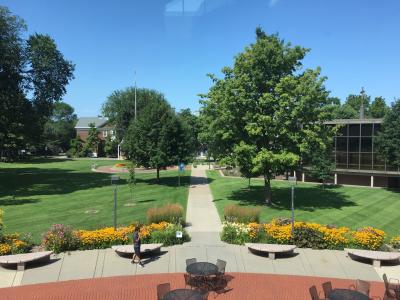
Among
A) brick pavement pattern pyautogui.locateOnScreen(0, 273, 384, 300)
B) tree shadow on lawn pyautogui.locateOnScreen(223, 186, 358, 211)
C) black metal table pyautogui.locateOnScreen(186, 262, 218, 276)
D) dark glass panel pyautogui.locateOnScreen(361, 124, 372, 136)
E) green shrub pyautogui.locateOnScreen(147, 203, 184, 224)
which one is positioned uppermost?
dark glass panel pyautogui.locateOnScreen(361, 124, 372, 136)

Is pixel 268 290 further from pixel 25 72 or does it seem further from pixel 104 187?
pixel 25 72

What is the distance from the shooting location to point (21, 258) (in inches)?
589

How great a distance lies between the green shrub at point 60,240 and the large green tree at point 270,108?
13.5m

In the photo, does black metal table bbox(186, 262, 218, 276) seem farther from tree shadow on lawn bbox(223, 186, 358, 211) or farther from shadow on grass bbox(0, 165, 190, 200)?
shadow on grass bbox(0, 165, 190, 200)

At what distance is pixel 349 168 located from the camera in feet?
145

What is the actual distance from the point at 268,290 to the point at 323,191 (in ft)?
87.2

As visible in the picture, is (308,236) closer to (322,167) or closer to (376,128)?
(322,167)

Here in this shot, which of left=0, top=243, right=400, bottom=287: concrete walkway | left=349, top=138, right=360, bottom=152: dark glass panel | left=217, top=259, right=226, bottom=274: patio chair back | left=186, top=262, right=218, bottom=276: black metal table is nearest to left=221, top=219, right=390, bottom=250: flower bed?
left=0, top=243, right=400, bottom=287: concrete walkway

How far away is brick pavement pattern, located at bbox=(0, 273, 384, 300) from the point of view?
12703 millimetres

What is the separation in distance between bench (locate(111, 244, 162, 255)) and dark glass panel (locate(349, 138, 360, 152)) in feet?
108

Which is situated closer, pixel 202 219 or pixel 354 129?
pixel 202 219

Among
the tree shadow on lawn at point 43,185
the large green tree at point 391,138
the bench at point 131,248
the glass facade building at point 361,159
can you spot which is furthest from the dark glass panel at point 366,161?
the bench at point 131,248

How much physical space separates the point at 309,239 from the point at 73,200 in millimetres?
19836

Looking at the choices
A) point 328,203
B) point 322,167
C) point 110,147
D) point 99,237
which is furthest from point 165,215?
point 110,147
